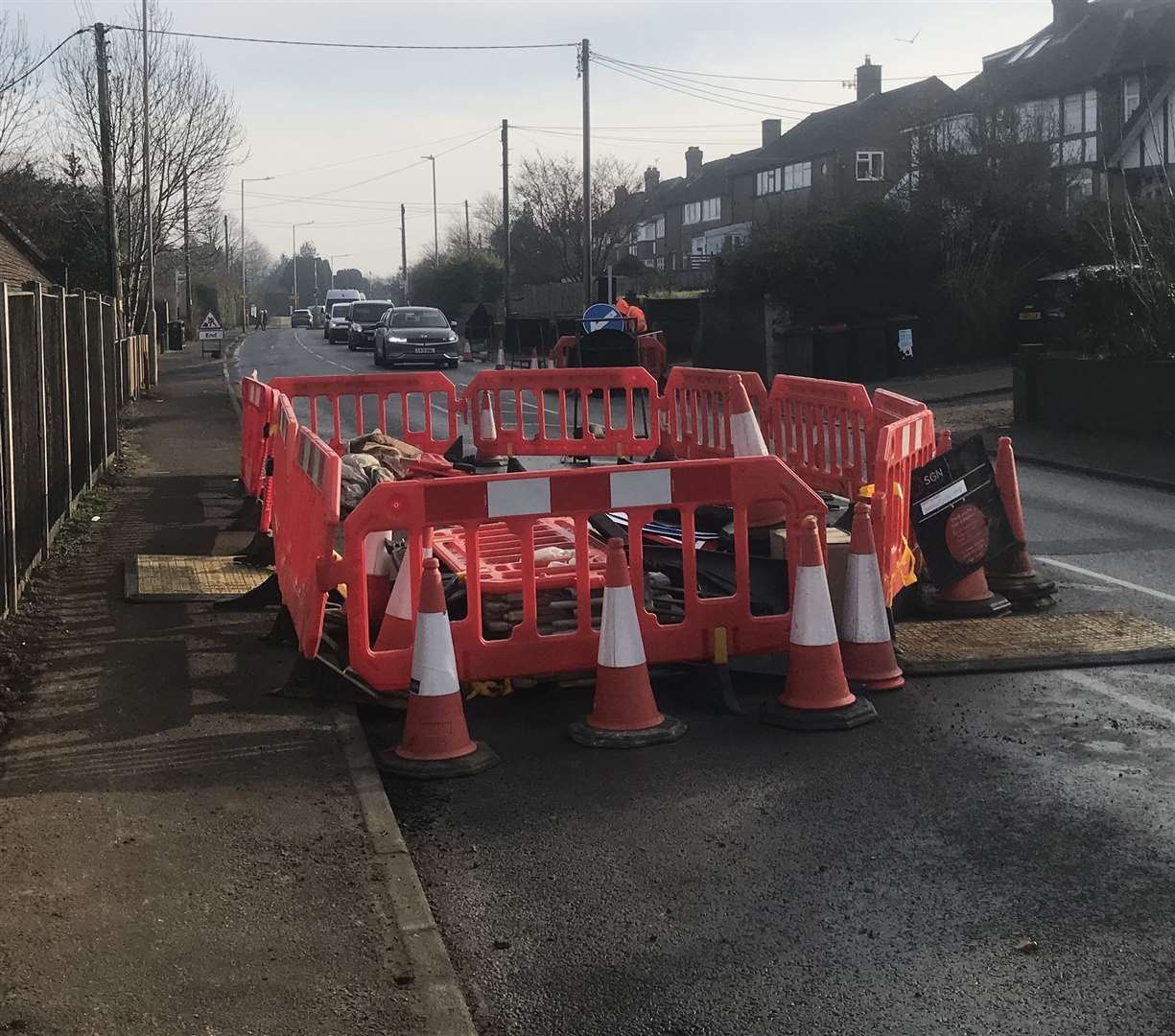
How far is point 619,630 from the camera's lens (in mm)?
6125

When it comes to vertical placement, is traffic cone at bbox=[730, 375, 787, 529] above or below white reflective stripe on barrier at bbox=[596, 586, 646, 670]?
above

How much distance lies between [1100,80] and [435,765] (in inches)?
2271

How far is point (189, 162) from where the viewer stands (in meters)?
43.7

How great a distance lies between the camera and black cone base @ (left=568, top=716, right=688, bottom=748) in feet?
20.0

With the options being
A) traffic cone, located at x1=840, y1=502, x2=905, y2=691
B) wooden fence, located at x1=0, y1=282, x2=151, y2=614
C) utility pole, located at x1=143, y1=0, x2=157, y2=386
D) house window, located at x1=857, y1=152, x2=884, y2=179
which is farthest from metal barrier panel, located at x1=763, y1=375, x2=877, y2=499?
house window, located at x1=857, y1=152, x2=884, y2=179

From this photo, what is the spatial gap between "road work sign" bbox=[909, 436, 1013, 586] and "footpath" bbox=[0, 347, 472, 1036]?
3.59 m

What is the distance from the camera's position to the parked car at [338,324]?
65.7 m

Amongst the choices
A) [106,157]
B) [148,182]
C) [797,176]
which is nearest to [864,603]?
[106,157]

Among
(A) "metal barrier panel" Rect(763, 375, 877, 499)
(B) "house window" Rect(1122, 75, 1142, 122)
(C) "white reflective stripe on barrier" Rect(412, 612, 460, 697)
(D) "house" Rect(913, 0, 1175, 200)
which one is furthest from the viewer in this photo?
(B) "house window" Rect(1122, 75, 1142, 122)

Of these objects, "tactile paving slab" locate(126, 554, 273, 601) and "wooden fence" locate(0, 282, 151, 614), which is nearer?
"wooden fence" locate(0, 282, 151, 614)

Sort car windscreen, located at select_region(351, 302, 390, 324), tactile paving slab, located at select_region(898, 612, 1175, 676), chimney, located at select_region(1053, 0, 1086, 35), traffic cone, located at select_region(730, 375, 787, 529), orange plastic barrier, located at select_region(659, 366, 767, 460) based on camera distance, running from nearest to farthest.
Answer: tactile paving slab, located at select_region(898, 612, 1175, 676)
traffic cone, located at select_region(730, 375, 787, 529)
orange plastic barrier, located at select_region(659, 366, 767, 460)
car windscreen, located at select_region(351, 302, 390, 324)
chimney, located at select_region(1053, 0, 1086, 35)

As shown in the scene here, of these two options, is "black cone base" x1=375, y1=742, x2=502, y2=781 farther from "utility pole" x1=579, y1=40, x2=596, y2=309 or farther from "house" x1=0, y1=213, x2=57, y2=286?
"utility pole" x1=579, y1=40, x2=596, y2=309

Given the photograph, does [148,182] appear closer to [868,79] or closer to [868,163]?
[868,163]

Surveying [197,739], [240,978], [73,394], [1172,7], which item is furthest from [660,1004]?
[1172,7]
